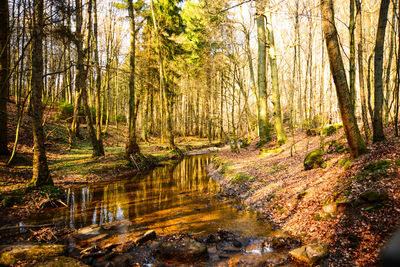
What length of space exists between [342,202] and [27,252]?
6.95 meters

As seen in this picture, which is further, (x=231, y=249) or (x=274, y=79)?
(x=274, y=79)

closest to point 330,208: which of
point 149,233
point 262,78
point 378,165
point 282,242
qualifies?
point 282,242

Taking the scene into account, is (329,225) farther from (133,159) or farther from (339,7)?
(339,7)

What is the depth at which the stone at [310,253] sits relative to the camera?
3980mm

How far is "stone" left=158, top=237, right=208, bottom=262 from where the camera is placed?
4.62m

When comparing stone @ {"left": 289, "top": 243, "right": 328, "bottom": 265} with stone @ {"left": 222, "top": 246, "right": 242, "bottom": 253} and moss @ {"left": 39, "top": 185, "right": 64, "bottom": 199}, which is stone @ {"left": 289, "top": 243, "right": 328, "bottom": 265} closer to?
stone @ {"left": 222, "top": 246, "right": 242, "bottom": 253}

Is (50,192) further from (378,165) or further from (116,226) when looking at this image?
(378,165)

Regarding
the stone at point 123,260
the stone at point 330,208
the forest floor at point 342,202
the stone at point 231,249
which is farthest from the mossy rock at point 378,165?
the stone at point 123,260

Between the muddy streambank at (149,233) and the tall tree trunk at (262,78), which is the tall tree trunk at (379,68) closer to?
the muddy streambank at (149,233)

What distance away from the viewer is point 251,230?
19.0 ft

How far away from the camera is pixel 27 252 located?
4.38 m

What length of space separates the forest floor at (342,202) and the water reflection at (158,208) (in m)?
1.00

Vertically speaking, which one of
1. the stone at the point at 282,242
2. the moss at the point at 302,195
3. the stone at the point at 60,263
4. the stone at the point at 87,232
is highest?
the moss at the point at 302,195

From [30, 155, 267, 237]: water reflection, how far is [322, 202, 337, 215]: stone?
1.63 metres
